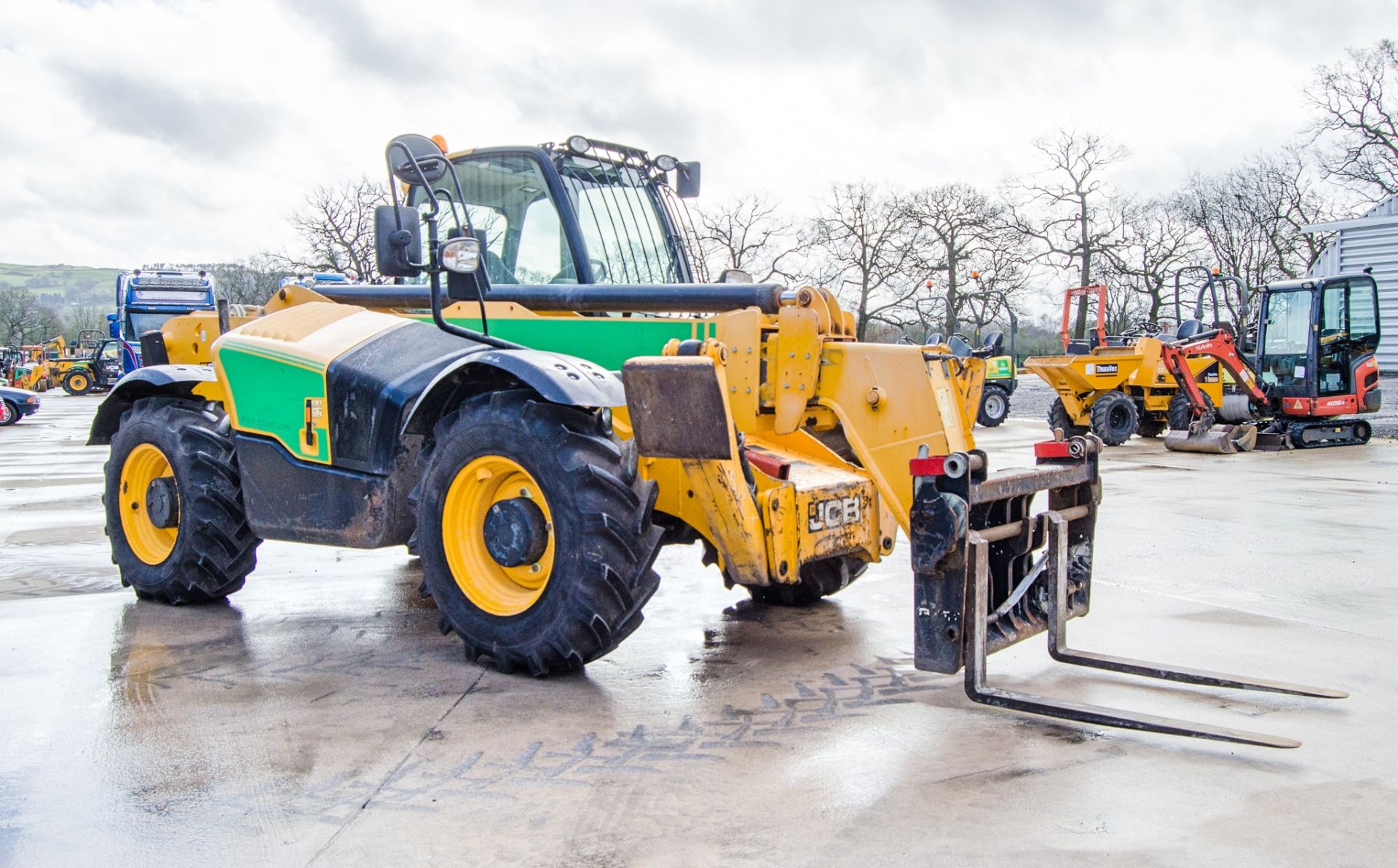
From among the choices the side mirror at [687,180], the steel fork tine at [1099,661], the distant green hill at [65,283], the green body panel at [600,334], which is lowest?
the steel fork tine at [1099,661]

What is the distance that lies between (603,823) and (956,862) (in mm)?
954

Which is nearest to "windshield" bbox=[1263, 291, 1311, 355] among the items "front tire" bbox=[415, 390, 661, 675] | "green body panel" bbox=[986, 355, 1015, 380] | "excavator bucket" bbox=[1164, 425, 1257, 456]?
"excavator bucket" bbox=[1164, 425, 1257, 456]

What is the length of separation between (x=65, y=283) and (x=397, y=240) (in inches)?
7695

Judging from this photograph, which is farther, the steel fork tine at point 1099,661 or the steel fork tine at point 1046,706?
the steel fork tine at point 1099,661

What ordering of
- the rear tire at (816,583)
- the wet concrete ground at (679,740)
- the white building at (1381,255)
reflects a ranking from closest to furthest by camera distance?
the wet concrete ground at (679,740) < the rear tire at (816,583) < the white building at (1381,255)

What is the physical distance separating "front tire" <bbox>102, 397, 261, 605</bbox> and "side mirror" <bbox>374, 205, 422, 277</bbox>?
6.00 ft

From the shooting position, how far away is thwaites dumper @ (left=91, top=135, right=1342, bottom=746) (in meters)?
4.27

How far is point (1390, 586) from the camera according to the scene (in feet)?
21.5

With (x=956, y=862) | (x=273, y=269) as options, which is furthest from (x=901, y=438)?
(x=273, y=269)

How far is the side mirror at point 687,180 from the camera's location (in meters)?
6.73

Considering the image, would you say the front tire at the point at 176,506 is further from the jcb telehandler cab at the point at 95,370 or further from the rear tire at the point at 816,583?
the jcb telehandler cab at the point at 95,370

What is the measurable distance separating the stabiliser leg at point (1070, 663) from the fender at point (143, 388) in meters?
3.96

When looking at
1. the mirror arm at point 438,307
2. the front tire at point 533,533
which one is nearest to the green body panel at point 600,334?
the mirror arm at point 438,307

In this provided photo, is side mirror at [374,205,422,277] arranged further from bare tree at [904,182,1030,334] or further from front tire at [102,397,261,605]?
bare tree at [904,182,1030,334]
